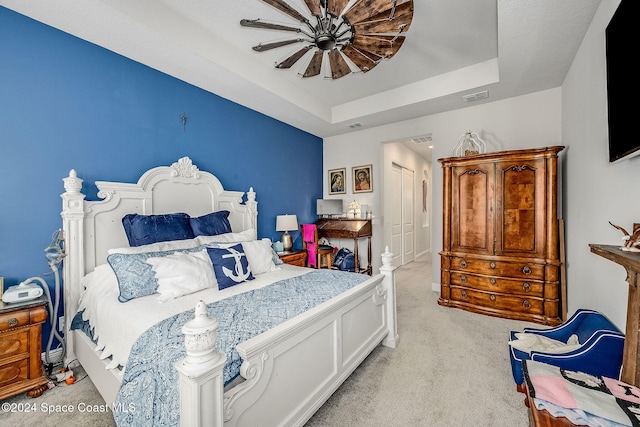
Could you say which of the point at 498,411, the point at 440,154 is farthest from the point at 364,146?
the point at 498,411

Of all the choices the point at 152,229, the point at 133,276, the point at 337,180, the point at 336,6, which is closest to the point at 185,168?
the point at 152,229

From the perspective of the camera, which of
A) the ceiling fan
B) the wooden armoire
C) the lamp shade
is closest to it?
the ceiling fan

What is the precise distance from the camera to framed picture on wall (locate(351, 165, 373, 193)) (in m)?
4.86

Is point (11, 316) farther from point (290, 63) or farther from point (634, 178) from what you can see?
point (634, 178)

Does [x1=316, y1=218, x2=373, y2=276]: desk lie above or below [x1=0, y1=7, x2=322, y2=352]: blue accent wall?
below

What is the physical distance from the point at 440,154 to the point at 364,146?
1.36 metres

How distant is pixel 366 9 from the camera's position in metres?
1.70

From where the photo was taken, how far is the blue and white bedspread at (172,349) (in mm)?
1060

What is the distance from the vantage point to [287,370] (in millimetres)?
1385

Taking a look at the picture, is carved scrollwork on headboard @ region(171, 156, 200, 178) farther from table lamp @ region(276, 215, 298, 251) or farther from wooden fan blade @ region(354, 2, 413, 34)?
wooden fan blade @ region(354, 2, 413, 34)

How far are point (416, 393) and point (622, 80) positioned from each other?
2158mm

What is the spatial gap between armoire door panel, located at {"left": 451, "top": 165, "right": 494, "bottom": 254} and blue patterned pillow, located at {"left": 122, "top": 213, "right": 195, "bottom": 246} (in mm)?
3128

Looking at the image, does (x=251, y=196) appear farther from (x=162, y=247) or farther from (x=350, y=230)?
(x=350, y=230)

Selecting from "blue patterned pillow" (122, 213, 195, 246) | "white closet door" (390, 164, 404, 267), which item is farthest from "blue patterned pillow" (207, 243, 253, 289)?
"white closet door" (390, 164, 404, 267)
